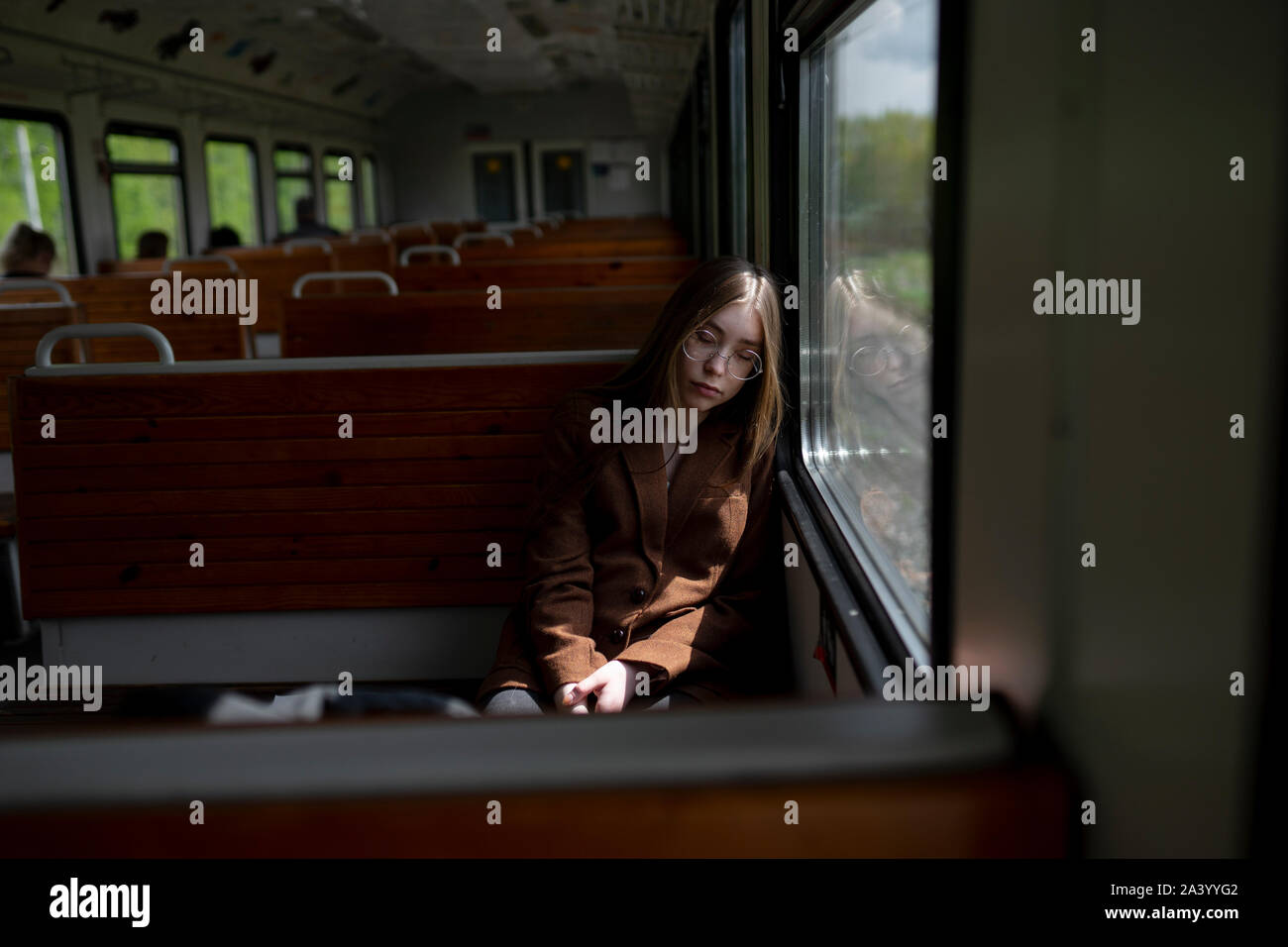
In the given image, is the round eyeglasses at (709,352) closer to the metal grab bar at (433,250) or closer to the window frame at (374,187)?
the metal grab bar at (433,250)

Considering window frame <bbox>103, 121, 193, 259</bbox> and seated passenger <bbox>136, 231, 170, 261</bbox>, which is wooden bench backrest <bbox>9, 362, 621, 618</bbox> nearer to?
seated passenger <bbox>136, 231, 170, 261</bbox>

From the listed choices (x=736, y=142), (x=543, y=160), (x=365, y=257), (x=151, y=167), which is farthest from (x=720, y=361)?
(x=543, y=160)

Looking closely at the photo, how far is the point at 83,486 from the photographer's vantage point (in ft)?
7.12

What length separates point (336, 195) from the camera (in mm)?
14117

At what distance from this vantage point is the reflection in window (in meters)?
13.5

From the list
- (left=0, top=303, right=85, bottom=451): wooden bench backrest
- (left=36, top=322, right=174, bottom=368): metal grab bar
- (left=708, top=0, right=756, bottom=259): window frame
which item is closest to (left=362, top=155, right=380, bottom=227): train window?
(left=708, top=0, right=756, bottom=259): window frame

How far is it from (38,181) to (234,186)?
11.9 ft

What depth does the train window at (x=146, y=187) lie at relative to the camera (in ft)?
27.4

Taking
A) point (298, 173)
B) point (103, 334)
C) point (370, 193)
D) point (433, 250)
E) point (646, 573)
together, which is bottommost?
point (646, 573)

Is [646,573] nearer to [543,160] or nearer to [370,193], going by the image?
[370,193]

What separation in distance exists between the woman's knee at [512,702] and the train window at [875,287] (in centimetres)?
54
